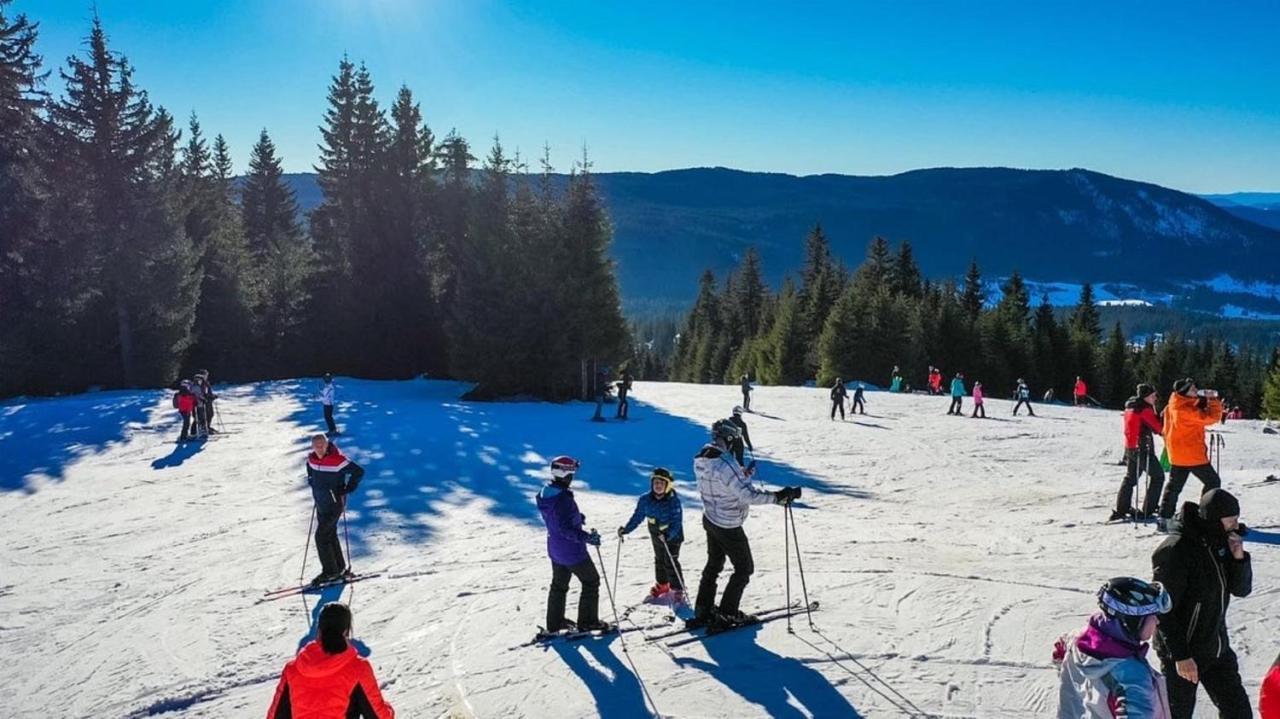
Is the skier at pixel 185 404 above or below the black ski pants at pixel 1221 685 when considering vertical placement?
below

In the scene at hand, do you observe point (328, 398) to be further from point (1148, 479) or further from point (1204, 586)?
point (1204, 586)

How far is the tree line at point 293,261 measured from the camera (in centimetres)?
2875

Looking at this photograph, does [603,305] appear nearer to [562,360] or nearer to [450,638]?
[562,360]

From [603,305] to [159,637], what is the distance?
85.3ft

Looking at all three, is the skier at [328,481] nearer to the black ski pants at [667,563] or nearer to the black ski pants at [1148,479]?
the black ski pants at [667,563]

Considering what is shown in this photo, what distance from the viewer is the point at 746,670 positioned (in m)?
6.71

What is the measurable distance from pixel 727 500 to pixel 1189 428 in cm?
598

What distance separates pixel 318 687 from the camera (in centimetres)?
416

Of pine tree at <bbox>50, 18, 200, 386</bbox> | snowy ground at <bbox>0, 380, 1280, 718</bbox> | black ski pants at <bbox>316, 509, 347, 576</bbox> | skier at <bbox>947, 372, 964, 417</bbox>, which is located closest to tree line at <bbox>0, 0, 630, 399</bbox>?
pine tree at <bbox>50, 18, 200, 386</bbox>

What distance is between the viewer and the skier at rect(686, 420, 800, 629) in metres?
6.92

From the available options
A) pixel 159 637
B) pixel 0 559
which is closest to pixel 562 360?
pixel 0 559

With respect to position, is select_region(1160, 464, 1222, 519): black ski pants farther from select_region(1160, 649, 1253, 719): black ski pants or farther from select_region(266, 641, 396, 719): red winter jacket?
select_region(266, 641, 396, 719): red winter jacket

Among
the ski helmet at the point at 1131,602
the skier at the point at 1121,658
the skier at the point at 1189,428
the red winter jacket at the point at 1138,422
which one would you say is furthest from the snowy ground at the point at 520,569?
the ski helmet at the point at 1131,602

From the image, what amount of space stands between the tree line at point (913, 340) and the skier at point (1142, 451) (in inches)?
1727
